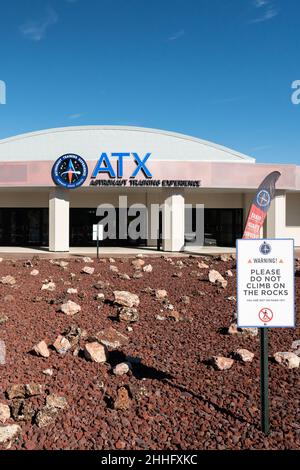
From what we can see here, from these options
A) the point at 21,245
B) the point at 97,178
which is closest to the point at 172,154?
the point at 97,178

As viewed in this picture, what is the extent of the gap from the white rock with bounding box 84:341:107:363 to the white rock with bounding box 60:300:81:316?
5.77 feet

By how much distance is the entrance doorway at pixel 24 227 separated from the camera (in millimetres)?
25156

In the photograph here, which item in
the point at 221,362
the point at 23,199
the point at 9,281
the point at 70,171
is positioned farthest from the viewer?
the point at 23,199

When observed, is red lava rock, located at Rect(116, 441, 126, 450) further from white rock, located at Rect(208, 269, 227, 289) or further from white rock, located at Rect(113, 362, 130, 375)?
white rock, located at Rect(208, 269, 227, 289)

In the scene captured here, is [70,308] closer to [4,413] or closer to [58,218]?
[4,413]

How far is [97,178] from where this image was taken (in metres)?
19.7

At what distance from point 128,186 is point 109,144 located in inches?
362

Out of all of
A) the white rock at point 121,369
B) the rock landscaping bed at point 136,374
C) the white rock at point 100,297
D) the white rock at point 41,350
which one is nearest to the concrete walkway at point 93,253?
the white rock at point 100,297

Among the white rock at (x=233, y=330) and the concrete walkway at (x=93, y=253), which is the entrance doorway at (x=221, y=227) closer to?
the concrete walkway at (x=93, y=253)

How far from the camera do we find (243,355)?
5262mm

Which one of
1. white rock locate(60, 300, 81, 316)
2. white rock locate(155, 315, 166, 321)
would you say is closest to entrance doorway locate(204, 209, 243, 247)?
white rock locate(155, 315, 166, 321)

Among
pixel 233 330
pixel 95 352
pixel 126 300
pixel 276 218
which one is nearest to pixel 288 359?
pixel 233 330
